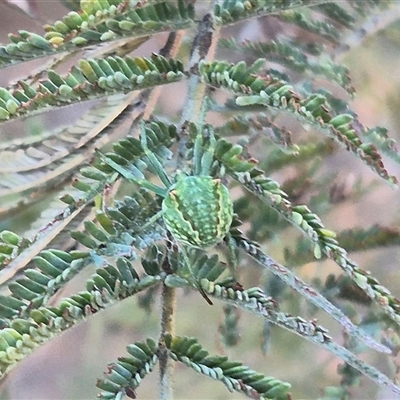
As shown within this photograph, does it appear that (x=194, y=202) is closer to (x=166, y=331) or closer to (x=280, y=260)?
(x=166, y=331)

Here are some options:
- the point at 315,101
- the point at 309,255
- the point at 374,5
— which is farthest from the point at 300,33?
the point at 315,101

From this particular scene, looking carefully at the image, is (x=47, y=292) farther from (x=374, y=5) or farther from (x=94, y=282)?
(x=374, y=5)

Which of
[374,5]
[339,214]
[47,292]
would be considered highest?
[374,5]

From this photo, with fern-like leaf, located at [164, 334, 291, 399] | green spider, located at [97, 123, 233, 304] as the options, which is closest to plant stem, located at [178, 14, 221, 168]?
green spider, located at [97, 123, 233, 304]

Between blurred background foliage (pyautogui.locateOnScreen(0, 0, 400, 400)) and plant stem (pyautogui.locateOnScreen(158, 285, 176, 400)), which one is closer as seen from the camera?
plant stem (pyautogui.locateOnScreen(158, 285, 176, 400))

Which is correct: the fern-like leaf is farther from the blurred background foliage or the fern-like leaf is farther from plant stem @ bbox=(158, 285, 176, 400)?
the blurred background foliage

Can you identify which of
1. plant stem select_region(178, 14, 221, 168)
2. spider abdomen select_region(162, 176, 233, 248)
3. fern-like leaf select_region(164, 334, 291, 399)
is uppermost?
plant stem select_region(178, 14, 221, 168)

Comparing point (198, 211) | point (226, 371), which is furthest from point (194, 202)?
point (226, 371)
